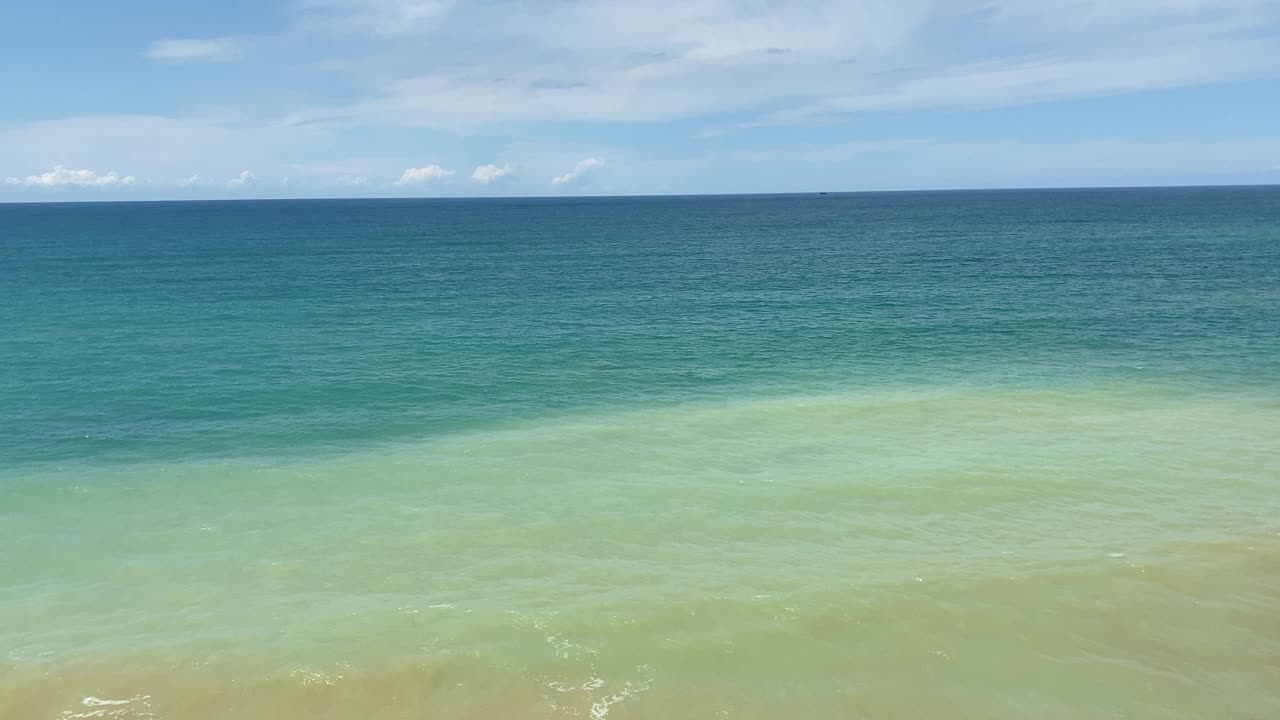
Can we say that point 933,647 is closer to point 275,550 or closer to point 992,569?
point 992,569

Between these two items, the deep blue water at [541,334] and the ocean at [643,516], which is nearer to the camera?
the ocean at [643,516]

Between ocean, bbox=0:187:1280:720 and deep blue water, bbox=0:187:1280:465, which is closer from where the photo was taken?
ocean, bbox=0:187:1280:720

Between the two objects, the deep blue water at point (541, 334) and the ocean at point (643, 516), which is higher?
the deep blue water at point (541, 334)

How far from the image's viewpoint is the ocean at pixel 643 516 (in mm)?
12203

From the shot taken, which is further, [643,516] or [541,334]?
[541,334]

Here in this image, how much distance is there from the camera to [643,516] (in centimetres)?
1864

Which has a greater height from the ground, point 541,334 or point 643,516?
point 541,334

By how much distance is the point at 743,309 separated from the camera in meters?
49.8

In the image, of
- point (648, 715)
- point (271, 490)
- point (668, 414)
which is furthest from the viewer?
point (668, 414)

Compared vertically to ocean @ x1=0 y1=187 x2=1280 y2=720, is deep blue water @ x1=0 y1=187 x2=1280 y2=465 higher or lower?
higher

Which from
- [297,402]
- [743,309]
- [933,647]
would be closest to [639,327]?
[743,309]

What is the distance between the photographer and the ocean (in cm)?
1220

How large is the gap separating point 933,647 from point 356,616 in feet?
31.9

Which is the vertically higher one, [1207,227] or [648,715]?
[1207,227]
